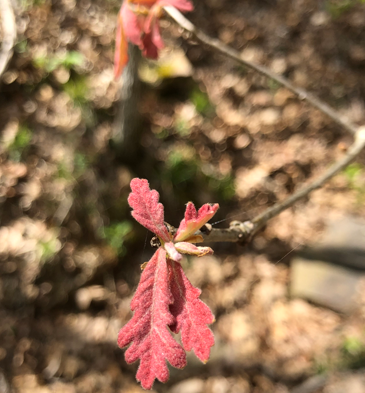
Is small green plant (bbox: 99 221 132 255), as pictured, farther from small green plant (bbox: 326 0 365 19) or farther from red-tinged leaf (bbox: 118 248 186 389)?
small green plant (bbox: 326 0 365 19)

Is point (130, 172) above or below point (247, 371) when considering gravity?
above

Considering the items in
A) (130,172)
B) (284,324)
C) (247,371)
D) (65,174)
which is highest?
(65,174)

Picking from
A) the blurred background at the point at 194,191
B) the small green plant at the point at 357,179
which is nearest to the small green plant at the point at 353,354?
the blurred background at the point at 194,191

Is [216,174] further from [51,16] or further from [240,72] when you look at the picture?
[51,16]

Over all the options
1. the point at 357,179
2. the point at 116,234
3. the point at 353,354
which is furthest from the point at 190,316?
the point at 357,179

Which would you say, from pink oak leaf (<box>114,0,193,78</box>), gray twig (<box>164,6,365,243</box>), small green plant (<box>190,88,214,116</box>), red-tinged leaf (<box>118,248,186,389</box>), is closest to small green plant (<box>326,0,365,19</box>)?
small green plant (<box>190,88,214,116</box>)

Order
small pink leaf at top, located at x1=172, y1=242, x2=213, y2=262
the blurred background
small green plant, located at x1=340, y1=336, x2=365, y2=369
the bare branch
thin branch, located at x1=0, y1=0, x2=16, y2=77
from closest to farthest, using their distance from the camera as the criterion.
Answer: small pink leaf at top, located at x1=172, y1=242, x2=213, y2=262, the bare branch, small green plant, located at x1=340, y1=336, x2=365, y2=369, the blurred background, thin branch, located at x1=0, y1=0, x2=16, y2=77

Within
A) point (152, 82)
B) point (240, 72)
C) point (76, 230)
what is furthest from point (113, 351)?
point (240, 72)
